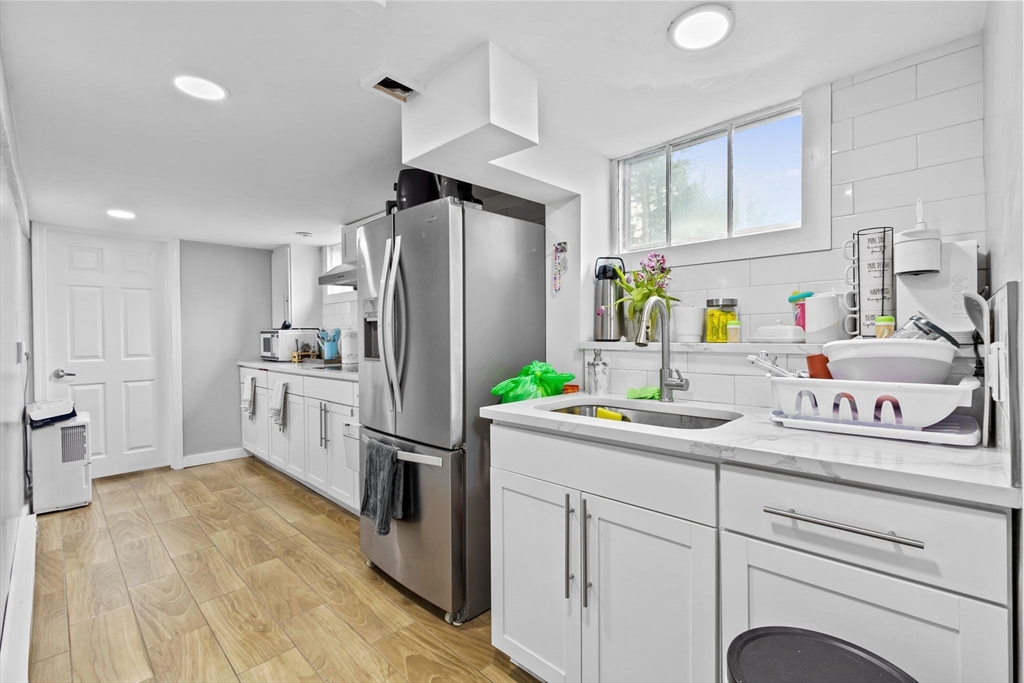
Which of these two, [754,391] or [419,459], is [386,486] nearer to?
[419,459]

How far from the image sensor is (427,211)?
6.84 ft

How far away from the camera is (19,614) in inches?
77.5

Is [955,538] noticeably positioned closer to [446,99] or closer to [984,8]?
[984,8]

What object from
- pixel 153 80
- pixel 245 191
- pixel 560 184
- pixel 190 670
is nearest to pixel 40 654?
pixel 190 670

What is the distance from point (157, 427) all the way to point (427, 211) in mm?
4166

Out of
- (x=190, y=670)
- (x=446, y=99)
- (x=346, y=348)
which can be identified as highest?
(x=446, y=99)

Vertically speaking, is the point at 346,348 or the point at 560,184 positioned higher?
the point at 560,184

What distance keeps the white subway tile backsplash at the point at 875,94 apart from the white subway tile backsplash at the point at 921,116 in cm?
2

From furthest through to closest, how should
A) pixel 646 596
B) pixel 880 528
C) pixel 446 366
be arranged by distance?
pixel 446 366
pixel 646 596
pixel 880 528

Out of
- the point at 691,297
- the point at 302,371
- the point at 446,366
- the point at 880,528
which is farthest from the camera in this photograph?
the point at 302,371

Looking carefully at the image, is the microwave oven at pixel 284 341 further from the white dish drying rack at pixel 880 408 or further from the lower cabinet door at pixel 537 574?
the white dish drying rack at pixel 880 408

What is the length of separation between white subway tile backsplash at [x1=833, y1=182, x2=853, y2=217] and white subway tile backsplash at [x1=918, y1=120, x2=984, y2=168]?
20cm

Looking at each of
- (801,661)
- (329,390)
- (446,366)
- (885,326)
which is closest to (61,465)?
(329,390)

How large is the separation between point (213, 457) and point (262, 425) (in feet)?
2.86
